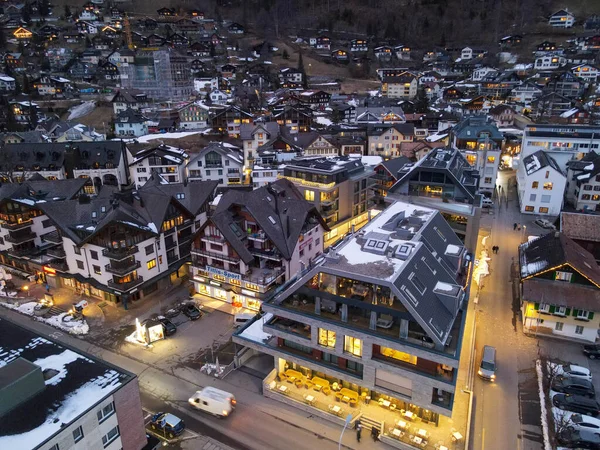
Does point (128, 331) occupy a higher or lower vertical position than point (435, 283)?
lower

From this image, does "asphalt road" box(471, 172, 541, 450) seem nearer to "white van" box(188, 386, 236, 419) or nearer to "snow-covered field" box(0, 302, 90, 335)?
"white van" box(188, 386, 236, 419)

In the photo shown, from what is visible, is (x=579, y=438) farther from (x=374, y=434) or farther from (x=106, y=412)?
(x=106, y=412)

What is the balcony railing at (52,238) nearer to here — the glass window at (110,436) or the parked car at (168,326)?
the parked car at (168,326)

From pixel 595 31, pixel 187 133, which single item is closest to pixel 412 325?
pixel 187 133

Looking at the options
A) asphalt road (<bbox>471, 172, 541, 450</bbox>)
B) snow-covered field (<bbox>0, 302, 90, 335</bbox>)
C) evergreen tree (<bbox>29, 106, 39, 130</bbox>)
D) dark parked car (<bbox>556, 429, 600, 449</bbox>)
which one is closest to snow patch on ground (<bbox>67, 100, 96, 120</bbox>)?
evergreen tree (<bbox>29, 106, 39, 130</bbox>)

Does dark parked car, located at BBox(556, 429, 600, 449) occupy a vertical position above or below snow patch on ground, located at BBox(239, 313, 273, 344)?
below

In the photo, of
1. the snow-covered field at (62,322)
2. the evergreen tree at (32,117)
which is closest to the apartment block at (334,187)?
the snow-covered field at (62,322)

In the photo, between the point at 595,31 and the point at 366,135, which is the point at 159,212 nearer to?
the point at 366,135
